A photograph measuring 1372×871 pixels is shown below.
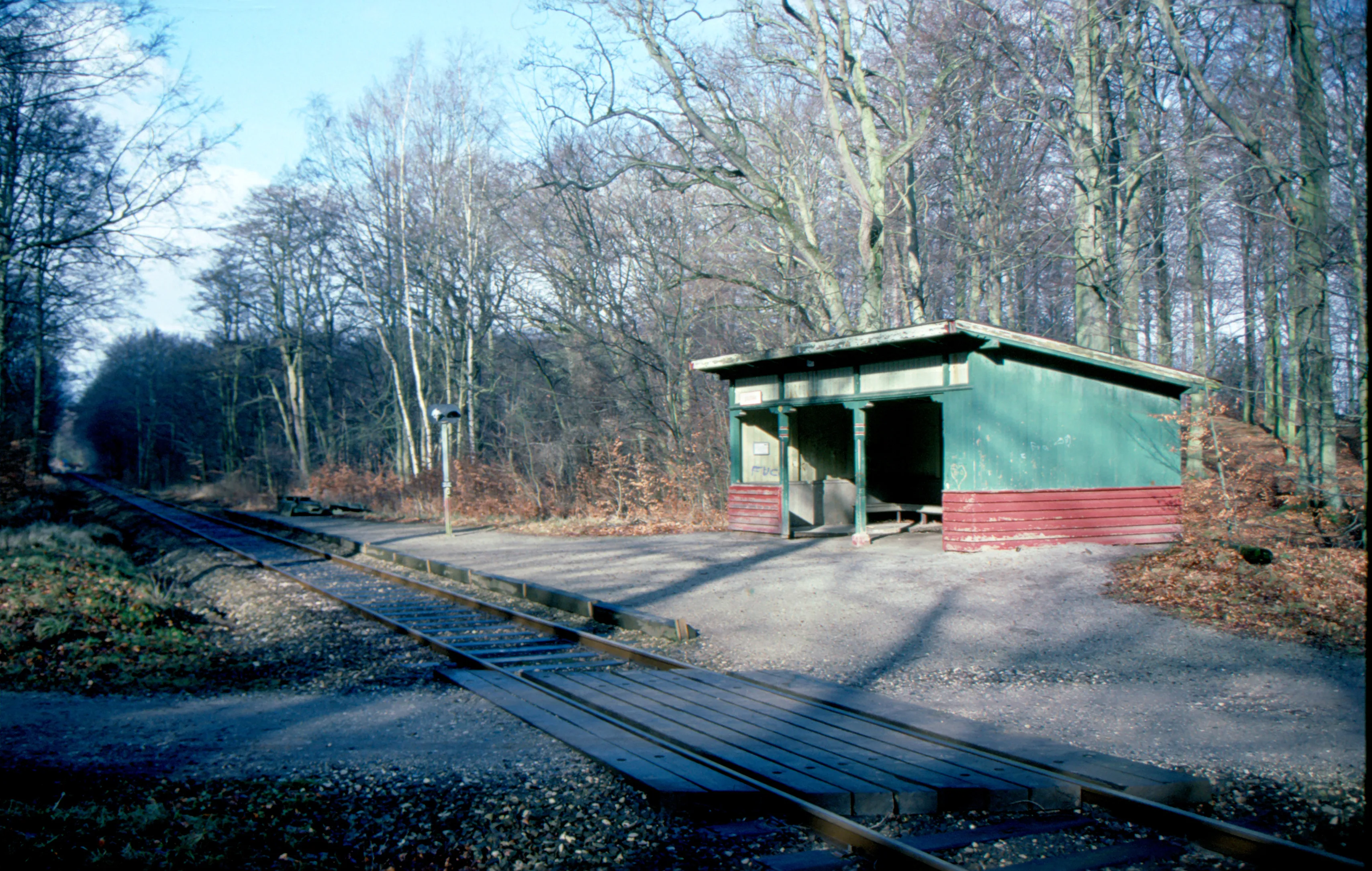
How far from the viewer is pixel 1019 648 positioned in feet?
26.9

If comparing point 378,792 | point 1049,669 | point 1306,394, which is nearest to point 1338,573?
point 1049,669

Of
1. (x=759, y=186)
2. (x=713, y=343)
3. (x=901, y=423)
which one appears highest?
(x=759, y=186)

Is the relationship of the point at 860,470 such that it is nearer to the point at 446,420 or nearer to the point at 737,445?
the point at 737,445

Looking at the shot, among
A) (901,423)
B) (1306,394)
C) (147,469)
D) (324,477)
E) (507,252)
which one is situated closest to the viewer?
(1306,394)

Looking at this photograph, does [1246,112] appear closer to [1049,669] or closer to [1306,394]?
[1306,394]

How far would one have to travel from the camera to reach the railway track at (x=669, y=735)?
384cm

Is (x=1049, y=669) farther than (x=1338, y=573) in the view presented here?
No

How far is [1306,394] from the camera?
15492mm

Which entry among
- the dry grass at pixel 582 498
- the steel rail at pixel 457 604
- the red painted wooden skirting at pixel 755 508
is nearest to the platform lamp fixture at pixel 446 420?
the dry grass at pixel 582 498

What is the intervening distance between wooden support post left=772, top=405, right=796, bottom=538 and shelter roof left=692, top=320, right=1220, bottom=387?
32.1 inches

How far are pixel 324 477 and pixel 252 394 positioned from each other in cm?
1763

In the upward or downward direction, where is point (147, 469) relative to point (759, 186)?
downward

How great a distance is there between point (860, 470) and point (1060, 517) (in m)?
3.24

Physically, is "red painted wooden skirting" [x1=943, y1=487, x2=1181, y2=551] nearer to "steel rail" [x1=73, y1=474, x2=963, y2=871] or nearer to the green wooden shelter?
the green wooden shelter
